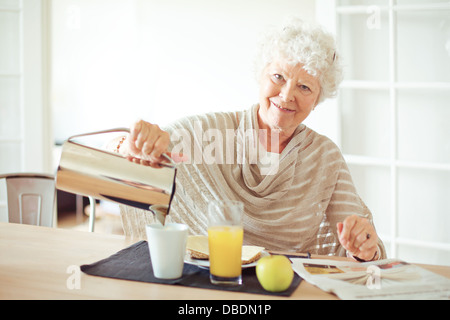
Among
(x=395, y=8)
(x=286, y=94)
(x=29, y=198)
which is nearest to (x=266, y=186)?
(x=286, y=94)

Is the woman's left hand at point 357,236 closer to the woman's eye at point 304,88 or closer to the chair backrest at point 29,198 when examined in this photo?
the woman's eye at point 304,88

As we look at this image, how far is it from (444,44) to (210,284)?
188 centimetres

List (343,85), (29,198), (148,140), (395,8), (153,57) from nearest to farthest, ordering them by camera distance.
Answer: (148,140), (29,198), (395,8), (343,85), (153,57)

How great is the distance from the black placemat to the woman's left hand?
17cm

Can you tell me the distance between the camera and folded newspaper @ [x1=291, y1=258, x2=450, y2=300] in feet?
3.00

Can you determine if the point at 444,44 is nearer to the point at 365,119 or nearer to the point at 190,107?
the point at 365,119

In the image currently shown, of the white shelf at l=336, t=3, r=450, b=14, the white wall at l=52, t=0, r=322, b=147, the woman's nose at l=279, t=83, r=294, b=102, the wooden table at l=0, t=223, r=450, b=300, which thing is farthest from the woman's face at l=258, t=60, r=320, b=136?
the white wall at l=52, t=0, r=322, b=147

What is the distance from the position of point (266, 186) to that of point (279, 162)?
0.10 metres

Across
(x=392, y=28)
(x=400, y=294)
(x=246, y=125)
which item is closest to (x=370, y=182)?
(x=392, y=28)

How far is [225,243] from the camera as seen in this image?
0.97 meters

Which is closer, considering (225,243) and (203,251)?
(225,243)

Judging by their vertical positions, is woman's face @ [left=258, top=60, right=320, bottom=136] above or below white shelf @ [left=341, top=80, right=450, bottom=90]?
below

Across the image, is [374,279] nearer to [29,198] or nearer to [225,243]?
[225,243]

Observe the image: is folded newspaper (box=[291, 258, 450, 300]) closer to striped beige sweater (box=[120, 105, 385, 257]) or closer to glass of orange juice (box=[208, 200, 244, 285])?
glass of orange juice (box=[208, 200, 244, 285])
